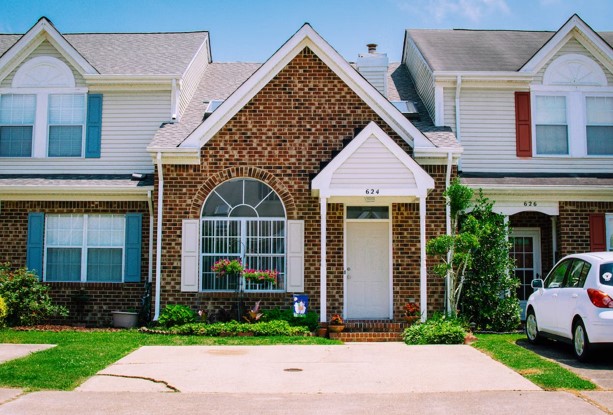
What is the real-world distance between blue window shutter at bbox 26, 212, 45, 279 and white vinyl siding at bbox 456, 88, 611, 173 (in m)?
10.1

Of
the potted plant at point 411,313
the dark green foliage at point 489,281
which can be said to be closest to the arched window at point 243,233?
the potted plant at point 411,313

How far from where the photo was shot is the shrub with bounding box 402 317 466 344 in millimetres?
12867

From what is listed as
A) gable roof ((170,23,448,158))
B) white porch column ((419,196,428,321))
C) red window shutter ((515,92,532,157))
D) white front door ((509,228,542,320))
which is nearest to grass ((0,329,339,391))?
white porch column ((419,196,428,321))

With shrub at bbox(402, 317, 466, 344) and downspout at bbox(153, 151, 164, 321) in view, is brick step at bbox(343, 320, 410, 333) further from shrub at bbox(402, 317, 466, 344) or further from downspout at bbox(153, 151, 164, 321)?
downspout at bbox(153, 151, 164, 321)

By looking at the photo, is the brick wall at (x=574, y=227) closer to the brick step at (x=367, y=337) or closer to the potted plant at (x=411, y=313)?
the potted plant at (x=411, y=313)

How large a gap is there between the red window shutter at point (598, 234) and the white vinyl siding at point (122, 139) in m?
10.5

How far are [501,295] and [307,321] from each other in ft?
14.3

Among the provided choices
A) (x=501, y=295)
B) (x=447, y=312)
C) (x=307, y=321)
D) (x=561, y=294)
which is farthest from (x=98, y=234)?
(x=561, y=294)

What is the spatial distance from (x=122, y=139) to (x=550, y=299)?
10.8 m

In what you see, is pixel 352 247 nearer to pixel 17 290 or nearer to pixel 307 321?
pixel 307 321

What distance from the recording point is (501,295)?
49.8 feet

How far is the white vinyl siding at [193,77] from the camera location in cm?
1782

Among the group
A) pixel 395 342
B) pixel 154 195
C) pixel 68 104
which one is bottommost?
pixel 395 342

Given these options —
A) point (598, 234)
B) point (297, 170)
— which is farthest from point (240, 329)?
point (598, 234)
